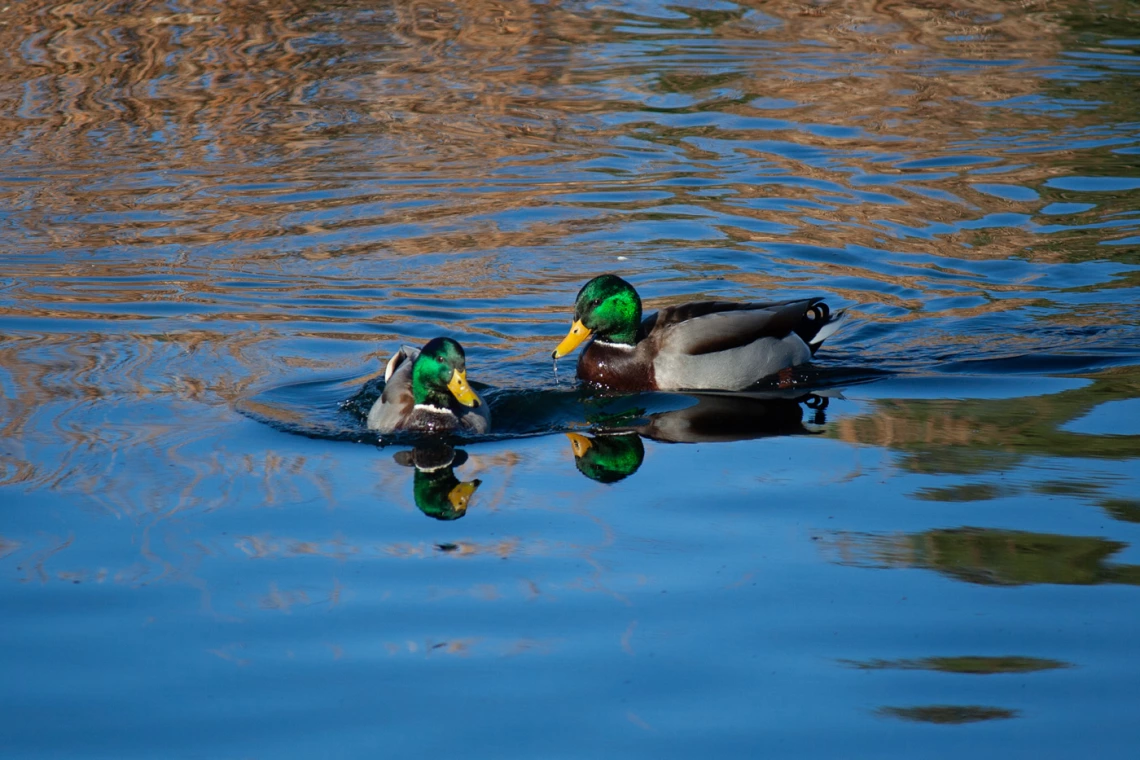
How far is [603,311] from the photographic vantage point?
355 inches

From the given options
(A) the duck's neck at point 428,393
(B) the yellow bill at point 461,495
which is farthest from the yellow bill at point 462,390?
(B) the yellow bill at point 461,495

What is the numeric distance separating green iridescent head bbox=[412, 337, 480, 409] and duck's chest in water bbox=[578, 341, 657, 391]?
140cm

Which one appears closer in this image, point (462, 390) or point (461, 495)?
point (461, 495)

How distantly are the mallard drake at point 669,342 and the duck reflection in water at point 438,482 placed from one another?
1.38 metres

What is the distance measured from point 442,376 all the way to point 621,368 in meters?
1.66

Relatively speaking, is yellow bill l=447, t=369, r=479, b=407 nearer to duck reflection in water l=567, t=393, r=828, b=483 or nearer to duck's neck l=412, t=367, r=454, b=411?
duck's neck l=412, t=367, r=454, b=411

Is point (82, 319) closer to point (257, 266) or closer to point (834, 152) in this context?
point (257, 266)

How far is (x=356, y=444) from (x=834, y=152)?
24.9 feet

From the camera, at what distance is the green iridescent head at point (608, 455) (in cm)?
738

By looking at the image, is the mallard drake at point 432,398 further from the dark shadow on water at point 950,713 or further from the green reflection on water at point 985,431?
the dark shadow on water at point 950,713

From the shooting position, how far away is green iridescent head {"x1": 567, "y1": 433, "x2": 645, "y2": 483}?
24.2 ft

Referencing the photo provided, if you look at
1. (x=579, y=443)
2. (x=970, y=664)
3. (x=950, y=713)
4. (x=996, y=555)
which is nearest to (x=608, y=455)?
(x=579, y=443)

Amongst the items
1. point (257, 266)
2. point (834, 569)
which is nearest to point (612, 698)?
point (834, 569)

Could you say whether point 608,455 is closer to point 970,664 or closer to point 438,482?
point 438,482
